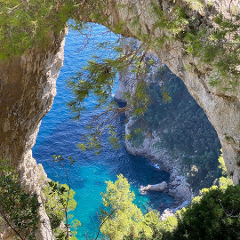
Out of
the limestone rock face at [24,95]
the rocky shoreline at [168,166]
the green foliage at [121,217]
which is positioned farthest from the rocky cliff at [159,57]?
the rocky shoreline at [168,166]

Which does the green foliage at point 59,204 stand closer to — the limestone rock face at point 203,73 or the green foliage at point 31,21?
the green foliage at point 31,21

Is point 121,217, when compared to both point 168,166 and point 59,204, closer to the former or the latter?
point 59,204

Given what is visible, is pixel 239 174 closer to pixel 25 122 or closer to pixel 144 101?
pixel 144 101

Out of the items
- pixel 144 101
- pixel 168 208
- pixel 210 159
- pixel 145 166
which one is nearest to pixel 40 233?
pixel 144 101

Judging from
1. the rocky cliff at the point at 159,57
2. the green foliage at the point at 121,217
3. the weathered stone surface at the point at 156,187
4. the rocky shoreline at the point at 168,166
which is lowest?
the weathered stone surface at the point at 156,187

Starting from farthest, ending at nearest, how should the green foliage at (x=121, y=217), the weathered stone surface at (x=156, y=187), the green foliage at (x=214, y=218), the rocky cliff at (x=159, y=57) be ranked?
the weathered stone surface at (x=156, y=187), the green foliage at (x=121, y=217), the green foliage at (x=214, y=218), the rocky cliff at (x=159, y=57)

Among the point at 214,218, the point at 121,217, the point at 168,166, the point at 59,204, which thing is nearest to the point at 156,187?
the point at 168,166

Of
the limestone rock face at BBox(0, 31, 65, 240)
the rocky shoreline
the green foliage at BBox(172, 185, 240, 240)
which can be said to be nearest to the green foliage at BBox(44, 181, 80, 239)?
the limestone rock face at BBox(0, 31, 65, 240)
